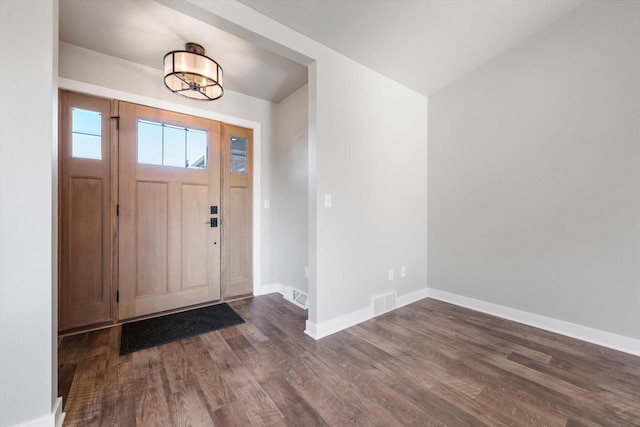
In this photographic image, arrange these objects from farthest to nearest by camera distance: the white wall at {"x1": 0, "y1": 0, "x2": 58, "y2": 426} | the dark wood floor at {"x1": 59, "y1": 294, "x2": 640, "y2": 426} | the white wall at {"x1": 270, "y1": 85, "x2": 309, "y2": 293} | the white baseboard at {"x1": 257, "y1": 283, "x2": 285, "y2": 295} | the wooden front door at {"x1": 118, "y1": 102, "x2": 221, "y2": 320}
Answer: the white baseboard at {"x1": 257, "y1": 283, "x2": 285, "y2": 295} → the white wall at {"x1": 270, "y1": 85, "x2": 309, "y2": 293} → the wooden front door at {"x1": 118, "y1": 102, "x2": 221, "y2": 320} → the dark wood floor at {"x1": 59, "y1": 294, "x2": 640, "y2": 426} → the white wall at {"x1": 0, "y1": 0, "x2": 58, "y2": 426}

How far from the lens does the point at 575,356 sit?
197cm

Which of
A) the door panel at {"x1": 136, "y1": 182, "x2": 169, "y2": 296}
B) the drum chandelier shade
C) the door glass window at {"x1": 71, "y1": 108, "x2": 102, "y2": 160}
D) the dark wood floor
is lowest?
the dark wood floor

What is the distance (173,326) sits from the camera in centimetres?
249

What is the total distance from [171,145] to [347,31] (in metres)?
2.18

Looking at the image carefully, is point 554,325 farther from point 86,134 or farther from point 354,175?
point 86,134

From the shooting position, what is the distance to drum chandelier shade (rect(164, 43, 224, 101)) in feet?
6.68

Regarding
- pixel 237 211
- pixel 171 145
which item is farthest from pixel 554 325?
pixel 171 145

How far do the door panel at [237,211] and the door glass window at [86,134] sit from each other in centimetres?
119

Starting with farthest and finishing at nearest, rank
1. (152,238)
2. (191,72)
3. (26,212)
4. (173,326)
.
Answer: (152,238)
(173,326)
(191,72)
(26,212)

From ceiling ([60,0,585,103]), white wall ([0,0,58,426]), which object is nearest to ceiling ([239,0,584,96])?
ceiling ([60,0,585,103])

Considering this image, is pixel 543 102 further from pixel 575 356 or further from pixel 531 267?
pixel 575 356

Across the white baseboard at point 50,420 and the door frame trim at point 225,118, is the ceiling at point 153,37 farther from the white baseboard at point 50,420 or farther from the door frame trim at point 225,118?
the white baseboard at point 50,420

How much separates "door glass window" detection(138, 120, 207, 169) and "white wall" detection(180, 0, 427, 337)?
142 cm

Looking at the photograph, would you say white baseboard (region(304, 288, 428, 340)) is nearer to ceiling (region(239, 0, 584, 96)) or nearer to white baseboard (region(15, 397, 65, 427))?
white baseboard (region(15, 397, 65, 427))
